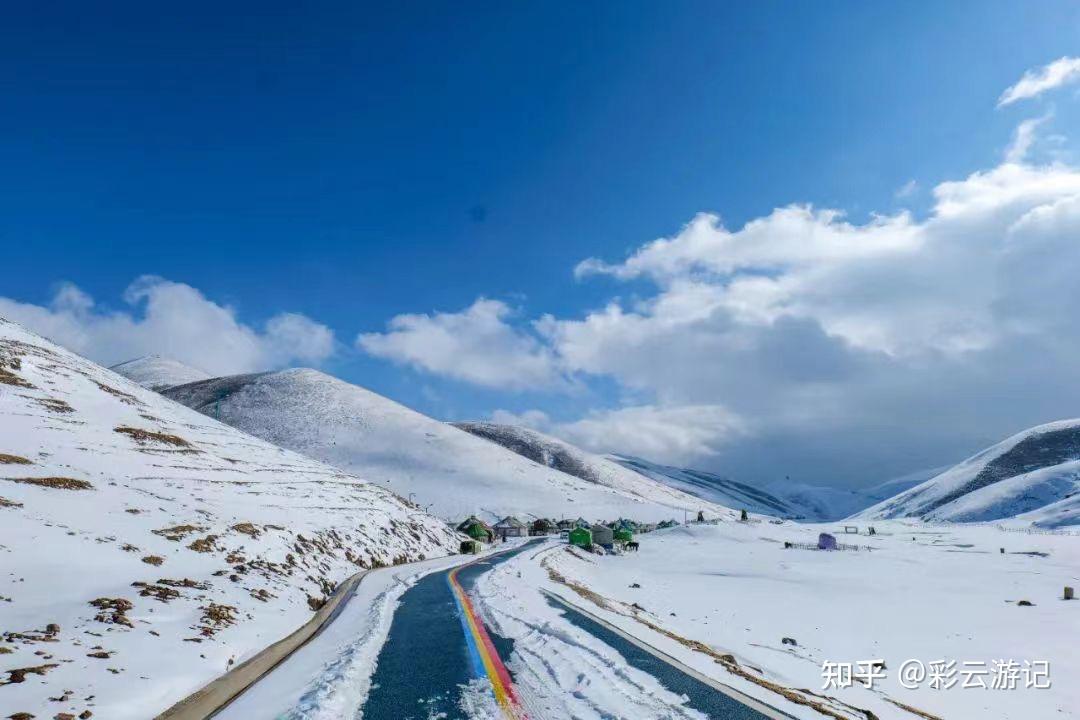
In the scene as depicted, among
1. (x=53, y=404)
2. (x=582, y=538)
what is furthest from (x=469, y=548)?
(x=53, y=404)

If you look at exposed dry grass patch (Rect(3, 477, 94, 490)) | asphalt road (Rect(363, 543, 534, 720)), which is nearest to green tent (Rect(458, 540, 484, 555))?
exposed dry grass patch (Rect(3, 477, 94, 490))

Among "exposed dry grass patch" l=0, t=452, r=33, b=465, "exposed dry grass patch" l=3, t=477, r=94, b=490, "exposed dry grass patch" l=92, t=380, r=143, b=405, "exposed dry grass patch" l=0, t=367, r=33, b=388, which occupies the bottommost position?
"exposed dry grass patch" l=3, t=477, r=94, b=490

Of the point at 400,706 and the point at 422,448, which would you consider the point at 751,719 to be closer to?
the point at 400,706

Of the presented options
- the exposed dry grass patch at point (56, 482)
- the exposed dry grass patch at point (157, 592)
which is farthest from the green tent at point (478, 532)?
the exposed dry grass patch at point (157, 592)

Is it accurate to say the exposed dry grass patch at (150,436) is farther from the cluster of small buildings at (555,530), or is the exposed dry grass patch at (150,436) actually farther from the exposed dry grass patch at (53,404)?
the cluster of small buildings at (555,530)

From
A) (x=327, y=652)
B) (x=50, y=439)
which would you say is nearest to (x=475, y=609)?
(x=327, y=652)

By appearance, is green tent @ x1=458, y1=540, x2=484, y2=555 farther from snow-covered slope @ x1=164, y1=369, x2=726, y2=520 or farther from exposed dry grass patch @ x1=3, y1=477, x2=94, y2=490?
snow-covered slope @ x1=164, y1=369, x2=726, y2=520
